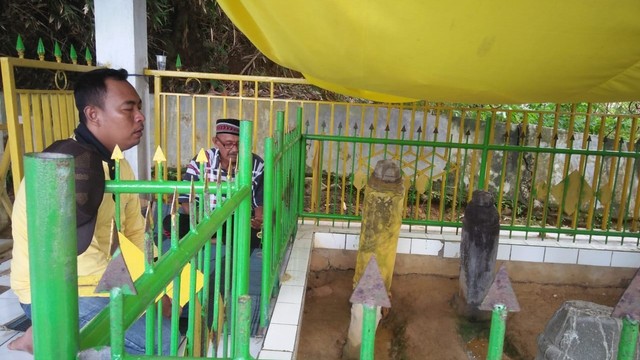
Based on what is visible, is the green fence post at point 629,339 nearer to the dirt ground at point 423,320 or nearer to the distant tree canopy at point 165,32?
the dirt ground at point 423,320

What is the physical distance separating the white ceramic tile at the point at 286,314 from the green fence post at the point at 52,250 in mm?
1890

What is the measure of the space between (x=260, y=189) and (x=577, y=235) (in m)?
3.17

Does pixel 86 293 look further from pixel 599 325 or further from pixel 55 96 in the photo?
pixel 599 325

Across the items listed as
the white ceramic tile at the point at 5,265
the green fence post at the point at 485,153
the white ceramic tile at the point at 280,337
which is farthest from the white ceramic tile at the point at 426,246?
the white ceramic tile at the point at 5,265

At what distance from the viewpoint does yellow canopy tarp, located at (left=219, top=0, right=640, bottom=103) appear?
56.2 inches

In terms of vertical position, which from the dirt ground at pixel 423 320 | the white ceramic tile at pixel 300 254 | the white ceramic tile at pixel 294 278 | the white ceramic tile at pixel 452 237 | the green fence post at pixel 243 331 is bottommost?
the dirt ground at pixel 423 320

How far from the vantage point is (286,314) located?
8.40 feet

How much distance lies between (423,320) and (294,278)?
138 centimetres

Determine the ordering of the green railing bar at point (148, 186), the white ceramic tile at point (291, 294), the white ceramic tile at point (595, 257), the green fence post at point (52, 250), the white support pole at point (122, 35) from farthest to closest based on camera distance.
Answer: the white support pole at point (122, 35)
the white ceramic tile at point (595, 257)
the white ceramic tile at point (291, 294)
the green railing bar at point (148, 186)
the green fence post at point (52, 250)

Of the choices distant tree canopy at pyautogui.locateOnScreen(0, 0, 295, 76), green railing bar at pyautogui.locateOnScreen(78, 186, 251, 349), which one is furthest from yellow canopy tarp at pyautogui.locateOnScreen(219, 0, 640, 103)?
distant tree canopy at pyautogui.locateOnScreen(0, 0, 295, 76)

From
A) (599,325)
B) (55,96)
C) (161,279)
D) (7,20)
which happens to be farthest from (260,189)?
(7,20)

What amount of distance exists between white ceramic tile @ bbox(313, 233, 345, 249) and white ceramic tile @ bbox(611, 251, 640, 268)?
2.53m

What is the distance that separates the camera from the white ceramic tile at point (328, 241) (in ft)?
13.6

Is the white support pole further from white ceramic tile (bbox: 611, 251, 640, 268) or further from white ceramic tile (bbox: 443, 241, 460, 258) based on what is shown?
white ceramic tile (bbox: 611, 251, 640, 268)
